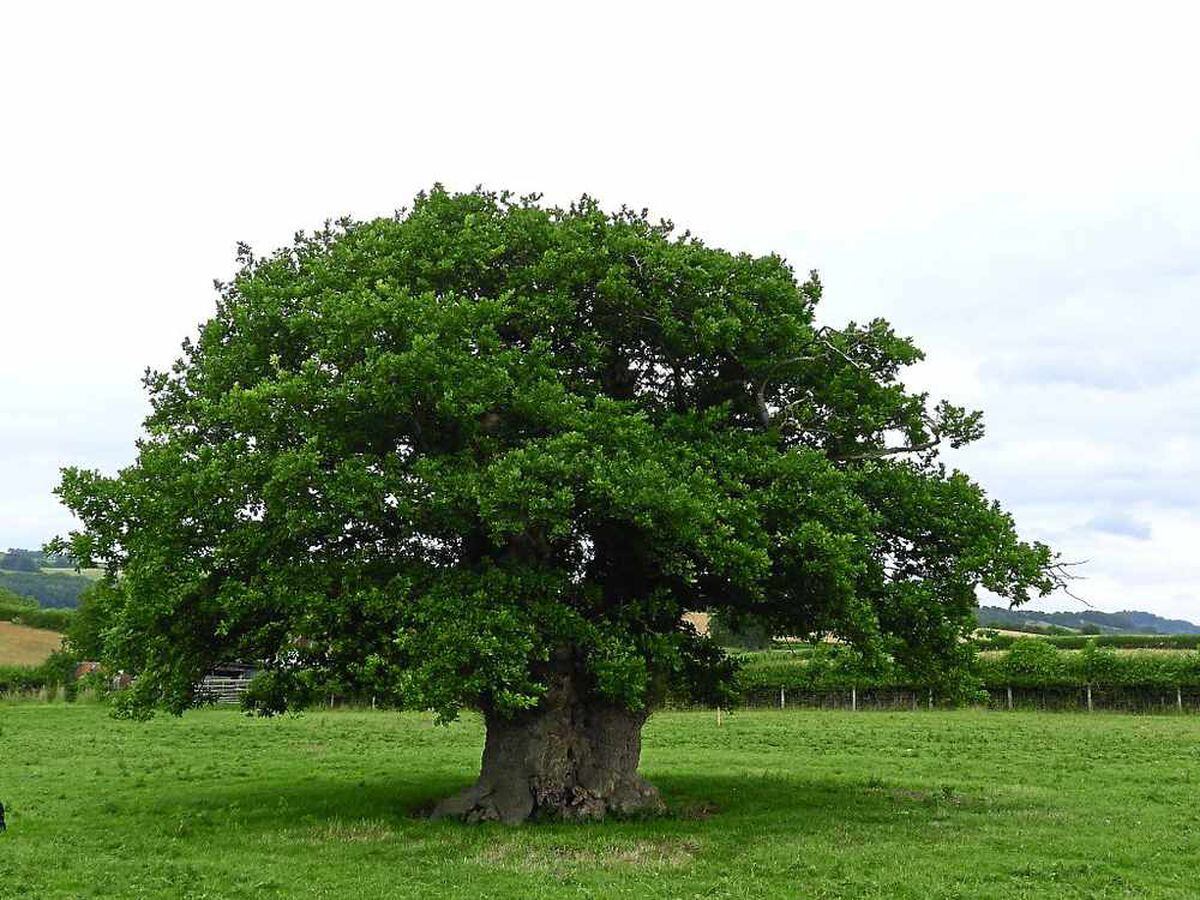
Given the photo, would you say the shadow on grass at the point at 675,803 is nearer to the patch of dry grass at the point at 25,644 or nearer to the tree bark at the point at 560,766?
the tree bark at the point at 560,766

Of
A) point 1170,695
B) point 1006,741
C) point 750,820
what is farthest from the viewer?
point 1170,695

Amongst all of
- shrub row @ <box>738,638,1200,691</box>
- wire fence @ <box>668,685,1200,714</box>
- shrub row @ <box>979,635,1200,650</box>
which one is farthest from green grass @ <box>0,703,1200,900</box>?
shrub row @ <box>979,635,1200,650</box>

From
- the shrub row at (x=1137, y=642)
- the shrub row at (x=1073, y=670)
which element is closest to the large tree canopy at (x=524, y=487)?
the shrub row at (x=1073, y=670)

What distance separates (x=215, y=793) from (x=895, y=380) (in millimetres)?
22923

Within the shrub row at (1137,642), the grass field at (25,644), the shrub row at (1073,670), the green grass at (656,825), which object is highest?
the shrub row at (1137,642)

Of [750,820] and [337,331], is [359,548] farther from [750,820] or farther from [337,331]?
[750,820]

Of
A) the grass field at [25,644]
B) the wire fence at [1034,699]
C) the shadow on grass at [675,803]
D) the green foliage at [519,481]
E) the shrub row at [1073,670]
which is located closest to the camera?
the green foliage at [519,481]

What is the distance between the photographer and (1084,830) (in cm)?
2308

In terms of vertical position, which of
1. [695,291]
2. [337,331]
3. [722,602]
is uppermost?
[695,291]

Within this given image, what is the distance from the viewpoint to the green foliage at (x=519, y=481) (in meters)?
21.7

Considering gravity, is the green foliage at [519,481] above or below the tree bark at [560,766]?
above

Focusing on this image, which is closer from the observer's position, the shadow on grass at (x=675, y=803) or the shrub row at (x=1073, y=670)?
the shadow on grass at (x=675, y=803)

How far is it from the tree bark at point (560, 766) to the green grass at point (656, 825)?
103 centimetres

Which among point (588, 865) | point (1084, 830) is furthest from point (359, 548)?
point (1084, 830)
